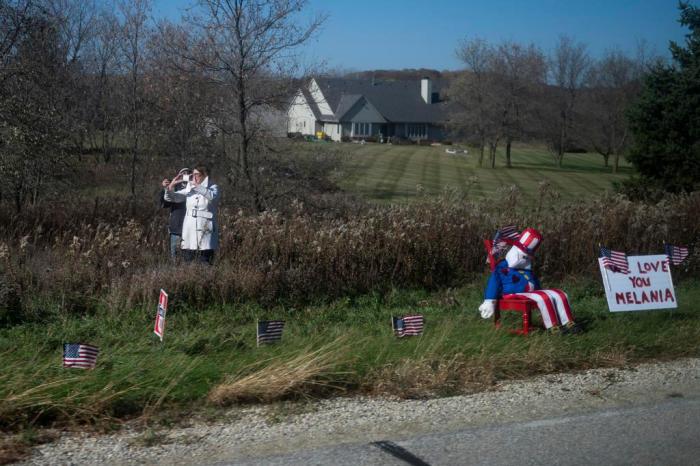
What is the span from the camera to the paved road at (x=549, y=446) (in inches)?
199

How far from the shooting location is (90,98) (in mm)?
19688

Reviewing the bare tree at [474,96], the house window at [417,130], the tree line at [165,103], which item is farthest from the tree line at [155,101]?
the house window at [417,130]

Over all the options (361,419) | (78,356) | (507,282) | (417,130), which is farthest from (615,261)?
(417,130)

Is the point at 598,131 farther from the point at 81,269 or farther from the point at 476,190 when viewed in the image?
the point at 81,269

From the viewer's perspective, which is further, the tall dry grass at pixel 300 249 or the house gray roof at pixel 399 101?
the house gray roof at pixel 399 101

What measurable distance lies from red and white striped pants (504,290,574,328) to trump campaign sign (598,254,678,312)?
2.11 feet

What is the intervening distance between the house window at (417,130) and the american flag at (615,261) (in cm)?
6262

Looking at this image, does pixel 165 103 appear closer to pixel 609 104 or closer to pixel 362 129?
pixel 609 104

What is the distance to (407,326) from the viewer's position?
787 centimetres

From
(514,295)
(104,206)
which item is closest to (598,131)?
(104,206)

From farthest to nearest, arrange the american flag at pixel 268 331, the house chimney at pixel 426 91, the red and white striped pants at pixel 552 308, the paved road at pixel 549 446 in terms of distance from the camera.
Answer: the house chimney at pixel 426 91
the red and white striped pants at pixel 552 308
the american flag at pixel 268 331
the paved road at pixel 549 446

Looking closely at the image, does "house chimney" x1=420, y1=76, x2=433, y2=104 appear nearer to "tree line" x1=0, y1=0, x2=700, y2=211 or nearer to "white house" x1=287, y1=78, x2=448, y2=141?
"white house" x1=287, y1=78, x2=448, y2=141

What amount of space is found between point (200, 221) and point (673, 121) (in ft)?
50.6

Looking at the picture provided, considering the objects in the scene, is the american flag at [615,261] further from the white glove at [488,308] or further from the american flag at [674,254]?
the american flag at [674,254]
